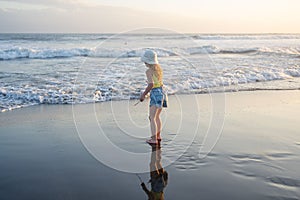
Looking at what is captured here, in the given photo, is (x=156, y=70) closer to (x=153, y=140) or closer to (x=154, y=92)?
(x=154, y=92)

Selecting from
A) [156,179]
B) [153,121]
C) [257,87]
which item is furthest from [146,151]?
[257,87]

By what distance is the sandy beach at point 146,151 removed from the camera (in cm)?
390

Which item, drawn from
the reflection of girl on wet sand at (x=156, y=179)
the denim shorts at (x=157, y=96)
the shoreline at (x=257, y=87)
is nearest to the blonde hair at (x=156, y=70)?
the denim shorts at (x=157, y=96)

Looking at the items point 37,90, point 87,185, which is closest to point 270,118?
point 87,185

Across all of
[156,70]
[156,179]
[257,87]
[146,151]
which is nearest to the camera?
[156,179]

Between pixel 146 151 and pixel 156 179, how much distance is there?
114 centimetres

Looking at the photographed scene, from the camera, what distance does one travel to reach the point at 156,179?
4203mm

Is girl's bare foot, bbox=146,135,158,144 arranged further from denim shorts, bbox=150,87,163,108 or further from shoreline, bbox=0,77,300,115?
shoreline, bbox=0,77,300,115

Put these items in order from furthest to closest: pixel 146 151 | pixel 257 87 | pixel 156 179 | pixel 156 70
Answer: pixel 257 87
pixel 156 70
pixel 146 151
pixel 156 179

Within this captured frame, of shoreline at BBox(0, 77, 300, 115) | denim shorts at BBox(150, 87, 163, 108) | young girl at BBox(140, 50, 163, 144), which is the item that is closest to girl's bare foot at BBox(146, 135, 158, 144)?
young girl at BBox(140, 50, 163, 144)

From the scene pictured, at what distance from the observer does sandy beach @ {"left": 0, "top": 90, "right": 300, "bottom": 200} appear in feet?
12.8

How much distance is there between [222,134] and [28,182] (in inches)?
136

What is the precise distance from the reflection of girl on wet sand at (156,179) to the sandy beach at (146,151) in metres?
0.06

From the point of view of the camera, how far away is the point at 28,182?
4.05 meters
